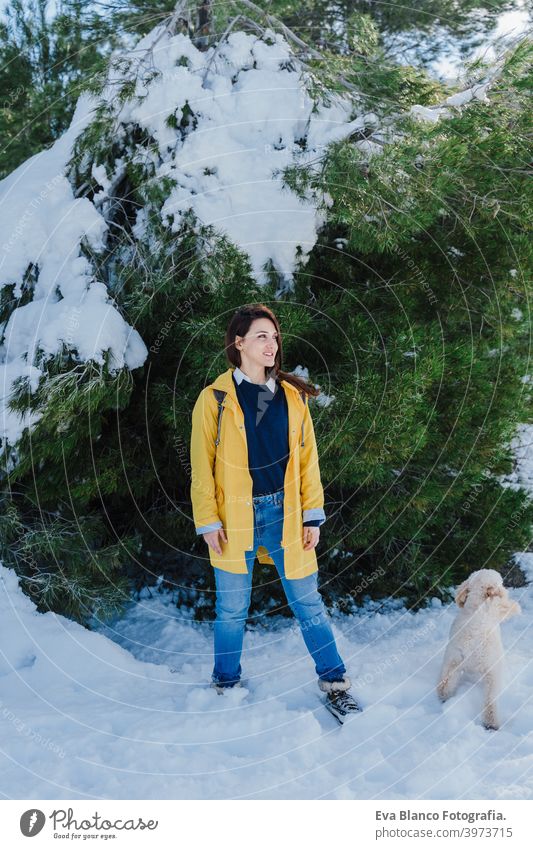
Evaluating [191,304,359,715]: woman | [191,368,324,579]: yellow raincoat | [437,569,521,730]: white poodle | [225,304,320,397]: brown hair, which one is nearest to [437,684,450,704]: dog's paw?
[437,569,521,730]: white poodle

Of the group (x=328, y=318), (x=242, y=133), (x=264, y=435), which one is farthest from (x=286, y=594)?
(x=242, y=133)

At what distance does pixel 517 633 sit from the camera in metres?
3.85

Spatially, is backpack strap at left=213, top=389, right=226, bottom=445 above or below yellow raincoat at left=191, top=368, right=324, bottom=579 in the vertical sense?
above

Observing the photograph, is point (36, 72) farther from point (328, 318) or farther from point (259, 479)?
point (259, 479)

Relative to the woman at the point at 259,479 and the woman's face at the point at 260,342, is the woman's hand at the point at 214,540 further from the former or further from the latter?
the woman's face at the point at 260,342

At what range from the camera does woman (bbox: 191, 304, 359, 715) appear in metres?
2.98

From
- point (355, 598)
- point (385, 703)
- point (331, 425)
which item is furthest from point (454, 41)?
point (385, 703)

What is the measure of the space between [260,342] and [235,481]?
0.62m

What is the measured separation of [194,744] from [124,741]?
287 millimetres

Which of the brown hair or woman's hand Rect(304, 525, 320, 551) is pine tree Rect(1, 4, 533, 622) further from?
woman's hand Rect(304, 525, 320, 551)

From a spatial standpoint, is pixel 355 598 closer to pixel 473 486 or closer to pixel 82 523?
pixel 473 486

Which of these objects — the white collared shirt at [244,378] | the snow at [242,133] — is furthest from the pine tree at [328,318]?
the white collared shirt at [244,378]

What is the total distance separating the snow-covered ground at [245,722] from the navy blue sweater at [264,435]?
1025 mm

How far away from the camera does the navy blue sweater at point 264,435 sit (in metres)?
3.01
